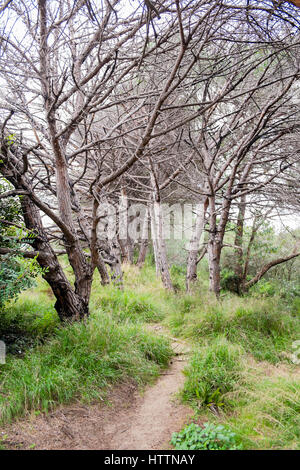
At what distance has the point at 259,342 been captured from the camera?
4621 mm

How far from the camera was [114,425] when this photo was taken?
2961mm

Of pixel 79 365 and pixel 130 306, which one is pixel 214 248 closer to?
pixel 130 306

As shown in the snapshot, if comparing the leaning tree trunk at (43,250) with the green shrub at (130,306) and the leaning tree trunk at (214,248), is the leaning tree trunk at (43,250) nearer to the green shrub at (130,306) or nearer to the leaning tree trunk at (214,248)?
the green shrub at (130,306)

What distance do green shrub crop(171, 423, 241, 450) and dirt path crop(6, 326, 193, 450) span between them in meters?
0.14

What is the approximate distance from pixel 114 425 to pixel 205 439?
0.96 metres

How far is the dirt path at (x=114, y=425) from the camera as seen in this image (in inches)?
103

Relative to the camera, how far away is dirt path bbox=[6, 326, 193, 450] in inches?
103

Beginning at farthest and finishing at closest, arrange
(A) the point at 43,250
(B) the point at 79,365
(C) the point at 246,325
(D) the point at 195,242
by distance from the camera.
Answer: (D) the point at 195,242 < (C) the point at 246,325 < (A) the point at 43,250 < (B) the point at 79,365

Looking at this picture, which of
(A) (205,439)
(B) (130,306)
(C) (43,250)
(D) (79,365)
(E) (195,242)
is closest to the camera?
(A) (205,439)

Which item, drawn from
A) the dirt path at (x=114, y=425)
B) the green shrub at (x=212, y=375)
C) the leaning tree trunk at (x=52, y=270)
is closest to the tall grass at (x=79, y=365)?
the dirt path at (x=114, y=425)

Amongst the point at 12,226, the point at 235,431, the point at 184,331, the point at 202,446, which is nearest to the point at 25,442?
the point at 202,446

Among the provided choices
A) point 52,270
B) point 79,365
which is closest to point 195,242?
point 52,270

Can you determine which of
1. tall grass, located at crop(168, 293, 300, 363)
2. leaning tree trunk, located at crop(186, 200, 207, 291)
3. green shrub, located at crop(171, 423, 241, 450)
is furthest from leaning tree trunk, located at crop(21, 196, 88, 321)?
leaning tree trunk, located at crop(186, 200, 207, 291)
